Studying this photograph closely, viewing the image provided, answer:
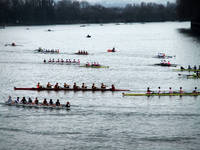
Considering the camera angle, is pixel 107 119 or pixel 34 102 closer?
pixel 107 119

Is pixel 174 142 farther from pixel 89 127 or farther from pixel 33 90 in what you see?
pixel 33 90

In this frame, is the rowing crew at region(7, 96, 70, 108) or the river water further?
the rowing crew at region(7, 96, 70, 108)

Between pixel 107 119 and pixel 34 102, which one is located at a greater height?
pixel 34 102

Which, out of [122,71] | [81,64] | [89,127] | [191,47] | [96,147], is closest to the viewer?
[96,147]

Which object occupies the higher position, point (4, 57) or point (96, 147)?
point (4, 57)

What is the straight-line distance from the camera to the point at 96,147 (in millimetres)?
34594

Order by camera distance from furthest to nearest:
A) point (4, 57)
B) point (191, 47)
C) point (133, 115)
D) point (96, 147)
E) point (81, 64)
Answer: point (191, 47), point (4, 57), point (81, 64), point (133, 115), point (96, 147)

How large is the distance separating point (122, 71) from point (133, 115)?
29.3m

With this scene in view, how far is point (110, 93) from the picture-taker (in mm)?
52125

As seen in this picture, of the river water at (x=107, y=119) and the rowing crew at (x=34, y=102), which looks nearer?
the river water at (x=107, y=119)

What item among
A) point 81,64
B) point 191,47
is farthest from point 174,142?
point 191,47

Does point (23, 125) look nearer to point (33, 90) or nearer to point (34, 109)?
point (34, 109)

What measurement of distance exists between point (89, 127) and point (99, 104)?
8175 mm

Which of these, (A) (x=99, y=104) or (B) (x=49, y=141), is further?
(A) (x=99, y=104)
